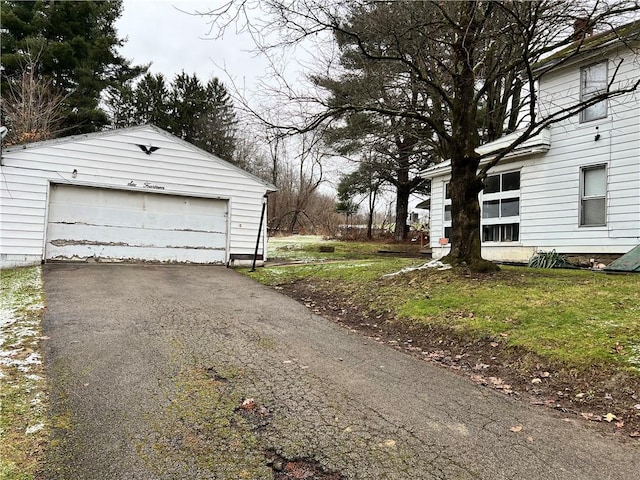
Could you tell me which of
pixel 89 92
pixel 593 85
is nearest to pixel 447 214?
pixel 593 85

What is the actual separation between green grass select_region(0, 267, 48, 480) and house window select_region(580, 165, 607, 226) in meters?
11.1

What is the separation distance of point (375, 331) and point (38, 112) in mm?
19461

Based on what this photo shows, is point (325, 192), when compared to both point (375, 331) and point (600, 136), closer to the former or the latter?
point (600, 136)

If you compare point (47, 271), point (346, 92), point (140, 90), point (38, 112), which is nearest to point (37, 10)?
point (38, 112)

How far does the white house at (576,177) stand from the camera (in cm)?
898

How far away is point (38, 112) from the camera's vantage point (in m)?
17.6

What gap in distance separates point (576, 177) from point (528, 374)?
8.13m

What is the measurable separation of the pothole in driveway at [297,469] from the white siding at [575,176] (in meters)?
8.54

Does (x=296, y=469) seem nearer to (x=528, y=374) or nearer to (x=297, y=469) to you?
(x=297, y=469)

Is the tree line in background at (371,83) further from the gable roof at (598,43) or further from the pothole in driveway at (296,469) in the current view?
the pothole in driveway at (296,469)

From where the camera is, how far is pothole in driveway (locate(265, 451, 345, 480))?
84.4 inches

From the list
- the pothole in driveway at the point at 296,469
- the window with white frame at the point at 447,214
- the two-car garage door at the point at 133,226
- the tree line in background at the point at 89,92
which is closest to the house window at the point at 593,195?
the window with white frame at the point at 447,214

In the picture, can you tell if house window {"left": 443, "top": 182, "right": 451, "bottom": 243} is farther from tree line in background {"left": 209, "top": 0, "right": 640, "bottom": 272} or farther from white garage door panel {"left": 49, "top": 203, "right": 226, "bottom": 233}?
white garage door panel {"left": 49, "top": 203, "right": 226, "bottom": 233}

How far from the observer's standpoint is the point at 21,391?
3.00 meters
